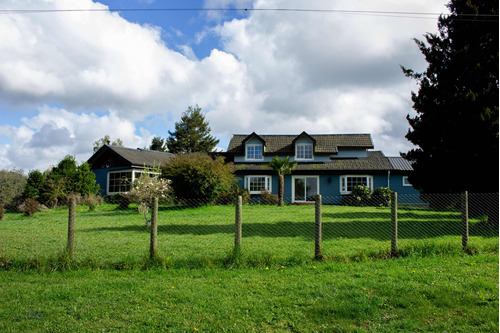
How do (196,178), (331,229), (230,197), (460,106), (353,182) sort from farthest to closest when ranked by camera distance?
(353,182) → (230,197) → (196,178) → (460,106) → (331,229)

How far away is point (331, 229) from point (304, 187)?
17.0 m

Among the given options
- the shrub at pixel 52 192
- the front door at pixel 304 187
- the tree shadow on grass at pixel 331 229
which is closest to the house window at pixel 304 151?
the front door at pixel 304 187

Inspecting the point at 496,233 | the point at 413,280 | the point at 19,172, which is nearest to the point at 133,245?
the point at 413,280

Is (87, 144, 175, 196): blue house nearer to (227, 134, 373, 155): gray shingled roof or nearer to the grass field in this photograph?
(227, 134, 373, 155): gray shingled roof

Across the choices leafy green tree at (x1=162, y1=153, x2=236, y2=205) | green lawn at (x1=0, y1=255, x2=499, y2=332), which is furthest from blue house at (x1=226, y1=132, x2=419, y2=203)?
green lawn at (x1=0, y1=255, x2=499, y2=332)

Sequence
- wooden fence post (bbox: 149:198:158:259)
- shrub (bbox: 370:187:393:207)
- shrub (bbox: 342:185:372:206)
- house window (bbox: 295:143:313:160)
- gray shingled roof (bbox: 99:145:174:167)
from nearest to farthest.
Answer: wooden fence post (bbox: 149:198:158:259), shrub (bbox: 370:187:393:207), shrub (bbox: 342:185:372:206), gray shingled roof (bbox: 99:145:174:167), house window (bbox: 295:143:313:160)

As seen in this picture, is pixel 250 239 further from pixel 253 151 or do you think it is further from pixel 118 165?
pixel 118 165

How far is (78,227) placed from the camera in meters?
12.7

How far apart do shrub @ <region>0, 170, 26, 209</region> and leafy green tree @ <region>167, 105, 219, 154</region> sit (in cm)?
3219

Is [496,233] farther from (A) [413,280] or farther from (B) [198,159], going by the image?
(B) [198,159]

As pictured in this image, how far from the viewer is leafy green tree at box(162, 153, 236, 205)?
19.6 meters

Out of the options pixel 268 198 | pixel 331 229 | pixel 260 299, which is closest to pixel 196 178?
pixel 268 198

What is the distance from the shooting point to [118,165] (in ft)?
97.5

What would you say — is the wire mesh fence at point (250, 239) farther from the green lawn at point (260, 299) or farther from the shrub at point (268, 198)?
the shrub at point (268, 198)
